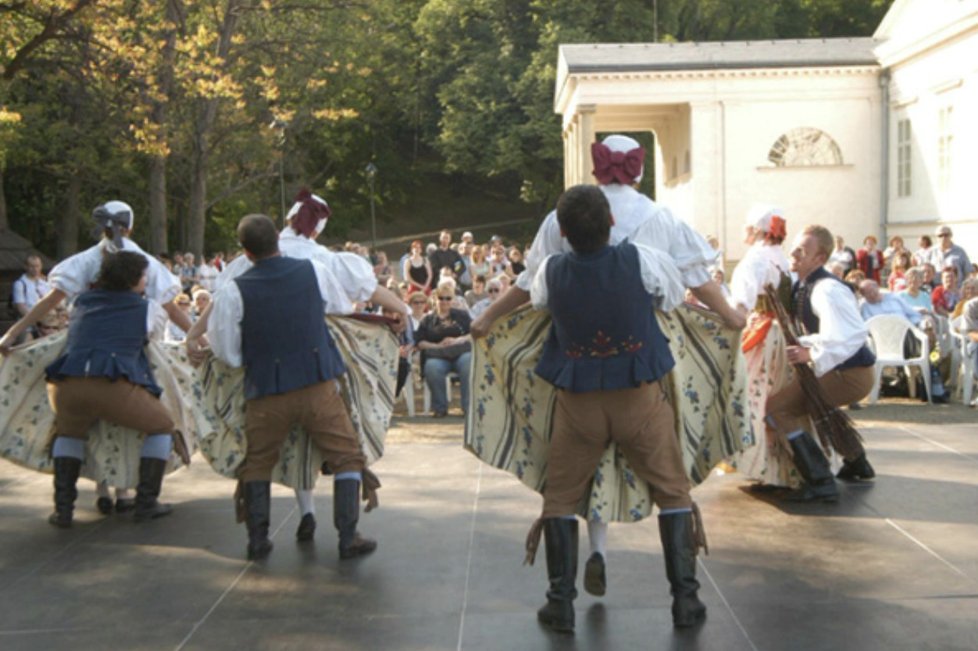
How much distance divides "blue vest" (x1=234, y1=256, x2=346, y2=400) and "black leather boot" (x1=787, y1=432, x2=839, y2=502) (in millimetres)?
2858

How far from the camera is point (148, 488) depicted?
717cm

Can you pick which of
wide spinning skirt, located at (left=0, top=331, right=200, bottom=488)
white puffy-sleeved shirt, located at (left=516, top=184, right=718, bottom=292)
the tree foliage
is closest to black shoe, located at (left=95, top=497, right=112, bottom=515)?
wide spinning skirt, located at (left=0, top=331, right=200, bottom=488)

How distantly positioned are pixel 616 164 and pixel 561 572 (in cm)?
174

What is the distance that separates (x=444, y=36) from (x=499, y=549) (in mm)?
47864

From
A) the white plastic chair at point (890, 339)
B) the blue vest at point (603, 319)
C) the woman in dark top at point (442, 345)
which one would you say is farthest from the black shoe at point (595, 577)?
the white plastic chair at point (890, 339)

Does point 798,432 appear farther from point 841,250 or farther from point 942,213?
point 942,213

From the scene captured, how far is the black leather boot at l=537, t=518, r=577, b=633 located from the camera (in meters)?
4.99

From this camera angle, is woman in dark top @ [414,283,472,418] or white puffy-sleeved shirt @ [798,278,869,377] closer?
white puffy-sleeved shirt @ [798,278,869,377]

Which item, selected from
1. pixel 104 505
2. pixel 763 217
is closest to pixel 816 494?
pixel 763 217

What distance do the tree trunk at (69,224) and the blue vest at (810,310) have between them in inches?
1204

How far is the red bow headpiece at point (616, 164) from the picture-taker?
5.38 meters

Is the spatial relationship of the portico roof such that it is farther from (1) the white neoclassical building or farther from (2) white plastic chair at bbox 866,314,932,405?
(2) white plastic chair at bbox 866,314,932,405

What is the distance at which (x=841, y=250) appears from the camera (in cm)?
2200

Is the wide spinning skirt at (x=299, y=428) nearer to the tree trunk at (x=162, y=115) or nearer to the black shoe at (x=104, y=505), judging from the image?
the black shoe at (x=104, y=505)
